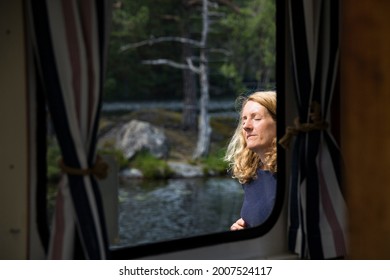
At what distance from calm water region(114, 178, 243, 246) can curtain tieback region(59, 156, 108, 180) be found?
15.4 meters

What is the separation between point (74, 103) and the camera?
171cm

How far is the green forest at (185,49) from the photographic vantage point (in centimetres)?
1797

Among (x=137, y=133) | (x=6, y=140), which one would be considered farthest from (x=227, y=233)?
(x=137, y=133)

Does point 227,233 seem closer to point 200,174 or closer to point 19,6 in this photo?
point 19,6

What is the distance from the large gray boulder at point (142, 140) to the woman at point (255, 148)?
14.8 meters

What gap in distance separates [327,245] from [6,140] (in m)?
1.10

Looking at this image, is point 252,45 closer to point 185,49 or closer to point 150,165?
point 185,49

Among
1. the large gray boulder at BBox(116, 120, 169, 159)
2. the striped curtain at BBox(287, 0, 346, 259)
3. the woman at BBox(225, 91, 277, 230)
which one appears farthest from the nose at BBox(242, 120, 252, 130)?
the large gray boulder at BBox(116, 120, 169, 159)

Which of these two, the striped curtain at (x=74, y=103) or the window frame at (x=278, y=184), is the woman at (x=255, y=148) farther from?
the striped curtain at (x=74, y=103)

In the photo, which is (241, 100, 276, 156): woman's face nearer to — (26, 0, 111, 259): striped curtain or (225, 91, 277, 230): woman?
(225, 91, 277, 230): woman

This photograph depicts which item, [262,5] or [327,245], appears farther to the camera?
[262,5]

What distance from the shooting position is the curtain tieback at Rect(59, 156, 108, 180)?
1.71 metres

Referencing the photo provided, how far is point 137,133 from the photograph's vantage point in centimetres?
1859

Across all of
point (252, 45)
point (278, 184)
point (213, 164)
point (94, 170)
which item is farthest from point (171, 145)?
point (94, 170)
